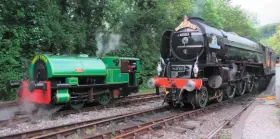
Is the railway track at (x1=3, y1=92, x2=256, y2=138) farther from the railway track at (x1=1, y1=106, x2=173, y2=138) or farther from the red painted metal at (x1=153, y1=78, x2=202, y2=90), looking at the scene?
the red painted metal at (x1=153, y1=78, x2=202, y2=90)

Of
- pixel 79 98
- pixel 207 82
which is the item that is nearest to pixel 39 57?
pixel 79 98

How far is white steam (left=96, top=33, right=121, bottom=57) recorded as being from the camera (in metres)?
15.8

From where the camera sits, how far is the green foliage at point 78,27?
1145 centimetres

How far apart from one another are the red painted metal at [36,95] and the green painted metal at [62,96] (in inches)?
10.3

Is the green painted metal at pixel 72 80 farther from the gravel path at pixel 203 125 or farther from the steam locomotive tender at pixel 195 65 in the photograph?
the gravel path at pixel 203 125

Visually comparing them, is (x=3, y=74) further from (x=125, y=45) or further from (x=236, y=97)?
(x=236, y=97)

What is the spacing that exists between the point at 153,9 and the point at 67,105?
10723 millimetres

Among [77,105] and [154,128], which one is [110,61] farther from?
[154,128]

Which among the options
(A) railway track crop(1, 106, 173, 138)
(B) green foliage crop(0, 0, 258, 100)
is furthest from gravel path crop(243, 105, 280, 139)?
(B) green foliage crop(0, 0, 258, 100)

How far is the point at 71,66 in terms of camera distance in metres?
8.85

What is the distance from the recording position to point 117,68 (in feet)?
35.3

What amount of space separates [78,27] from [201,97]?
26.3ft

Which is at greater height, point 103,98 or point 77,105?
point 103,98

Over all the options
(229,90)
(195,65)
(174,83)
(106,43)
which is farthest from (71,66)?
(106,43)
